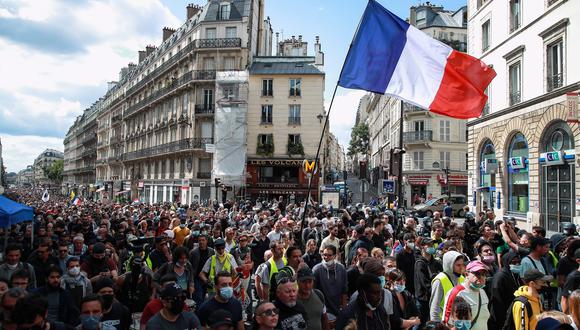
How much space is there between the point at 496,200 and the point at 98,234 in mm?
20118

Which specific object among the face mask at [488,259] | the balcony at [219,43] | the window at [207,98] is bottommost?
the face mask at [488,259]

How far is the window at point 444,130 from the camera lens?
4103 cm

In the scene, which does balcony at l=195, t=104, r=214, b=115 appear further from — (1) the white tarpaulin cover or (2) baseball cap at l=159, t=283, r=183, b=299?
(2) baseball cap at l=159, t=283, r=183, b=299

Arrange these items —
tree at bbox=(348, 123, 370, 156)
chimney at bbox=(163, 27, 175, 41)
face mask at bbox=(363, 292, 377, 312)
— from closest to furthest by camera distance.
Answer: face mask at bbox=(363, 292, 377, 312) → chimney at bbox=(163, 27, 175, 41) → tree at bbox=(348, 123, 370, 156)

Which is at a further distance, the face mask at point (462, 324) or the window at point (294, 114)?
the window at point (294, 114)

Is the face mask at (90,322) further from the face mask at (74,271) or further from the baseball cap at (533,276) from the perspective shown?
the baseball cap at (533,276)

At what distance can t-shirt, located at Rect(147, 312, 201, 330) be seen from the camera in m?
3.94

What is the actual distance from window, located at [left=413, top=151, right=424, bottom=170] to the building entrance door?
2229cm

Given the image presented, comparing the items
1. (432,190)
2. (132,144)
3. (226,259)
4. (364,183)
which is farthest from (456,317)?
(132,144)

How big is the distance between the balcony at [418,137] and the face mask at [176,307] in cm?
3929

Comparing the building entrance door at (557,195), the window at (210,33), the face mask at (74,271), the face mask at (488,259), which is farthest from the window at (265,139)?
the face mask at (74,271)

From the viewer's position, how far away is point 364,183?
18797 mm

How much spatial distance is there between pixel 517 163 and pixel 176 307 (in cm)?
2086

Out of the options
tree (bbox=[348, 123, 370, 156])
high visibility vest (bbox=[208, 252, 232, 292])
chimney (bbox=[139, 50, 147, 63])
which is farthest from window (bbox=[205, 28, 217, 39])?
tree (bbox=[348, 123, 370, 156])
